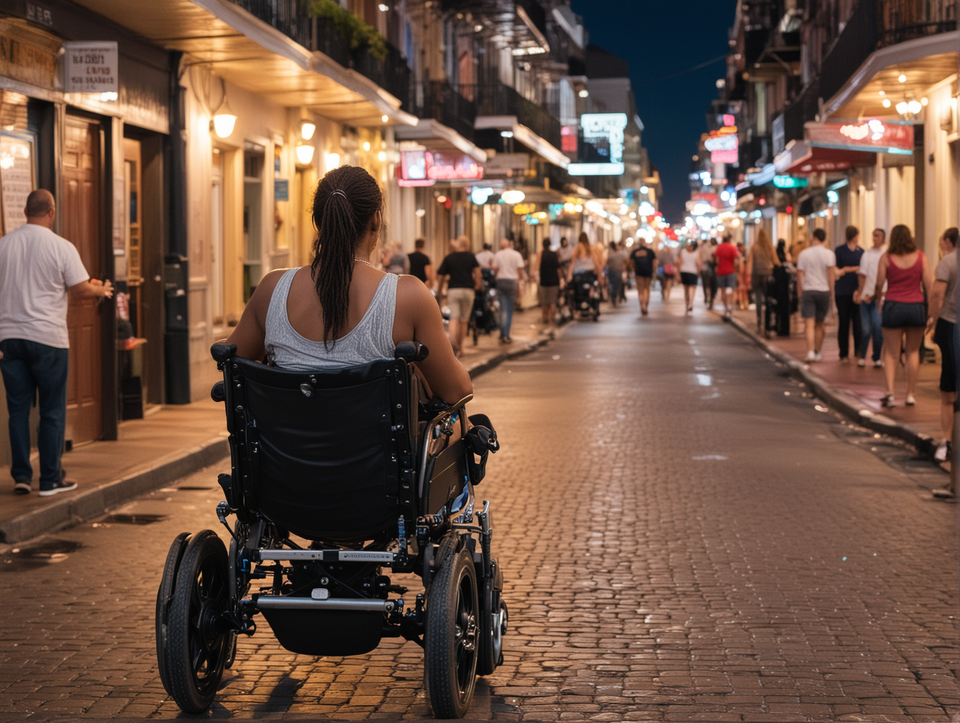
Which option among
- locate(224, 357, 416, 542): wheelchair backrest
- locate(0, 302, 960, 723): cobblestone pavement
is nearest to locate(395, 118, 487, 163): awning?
locate(0, 302, 960, 723): cobblestone pavement

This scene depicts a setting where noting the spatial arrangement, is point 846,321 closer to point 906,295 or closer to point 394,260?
point 906,295

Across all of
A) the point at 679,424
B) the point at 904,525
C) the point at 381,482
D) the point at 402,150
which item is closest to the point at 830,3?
the point at 402,150

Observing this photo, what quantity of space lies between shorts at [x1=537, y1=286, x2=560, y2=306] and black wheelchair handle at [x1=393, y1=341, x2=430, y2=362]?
82.3 ft

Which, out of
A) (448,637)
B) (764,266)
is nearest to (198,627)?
(448,637)

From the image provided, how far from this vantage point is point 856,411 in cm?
1331

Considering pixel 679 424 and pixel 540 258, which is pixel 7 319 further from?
pixel 540 258

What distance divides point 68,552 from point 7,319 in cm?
178

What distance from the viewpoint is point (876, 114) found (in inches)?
948

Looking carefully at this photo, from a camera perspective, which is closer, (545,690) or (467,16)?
(545,690)

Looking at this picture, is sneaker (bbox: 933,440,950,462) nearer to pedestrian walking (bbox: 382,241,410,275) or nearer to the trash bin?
the trash bin

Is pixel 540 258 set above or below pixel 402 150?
below

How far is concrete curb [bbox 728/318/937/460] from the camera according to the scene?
Result: 1119 centimetres

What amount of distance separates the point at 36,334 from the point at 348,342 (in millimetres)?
4766

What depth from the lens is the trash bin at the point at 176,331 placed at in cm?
1390
